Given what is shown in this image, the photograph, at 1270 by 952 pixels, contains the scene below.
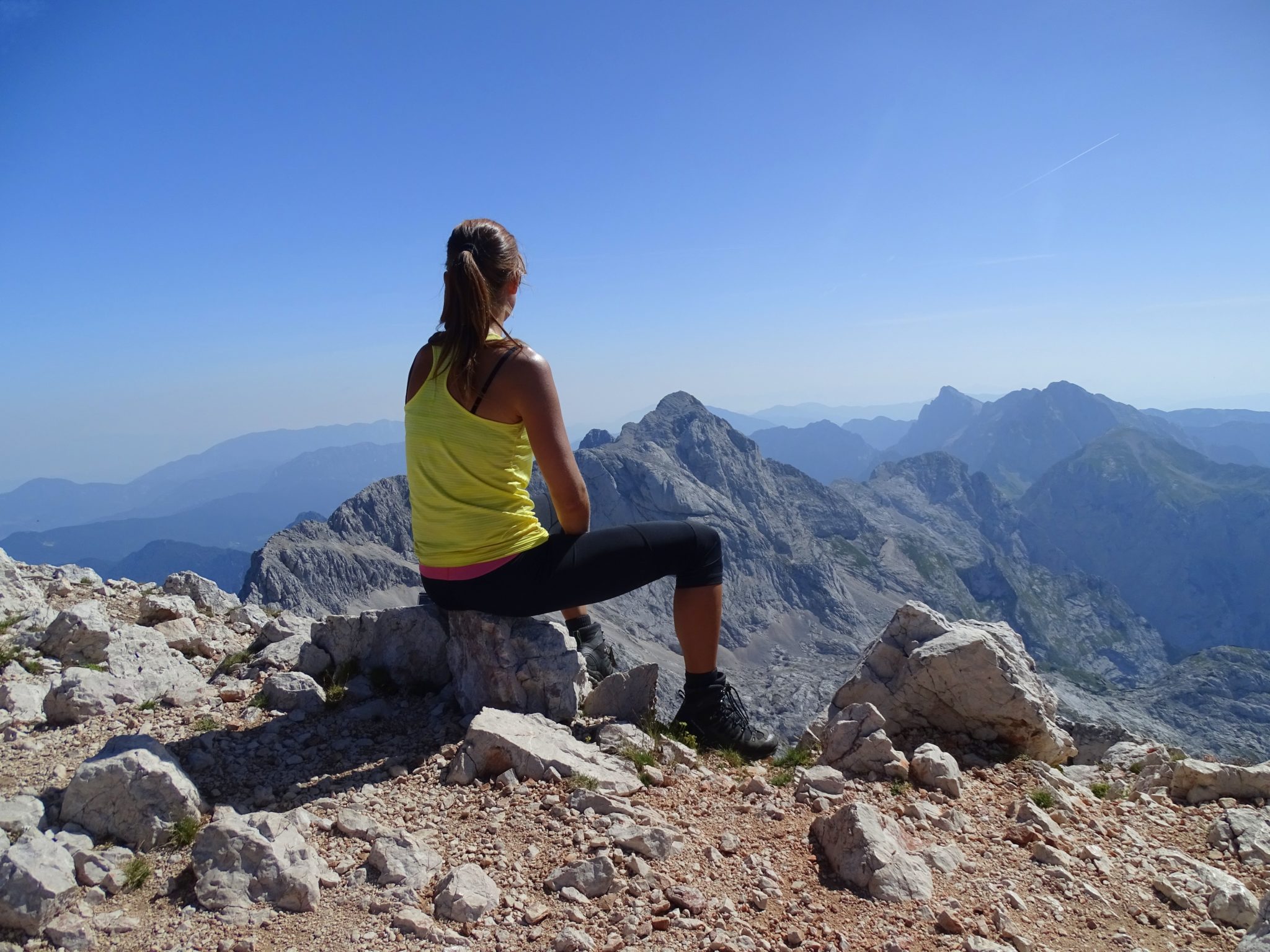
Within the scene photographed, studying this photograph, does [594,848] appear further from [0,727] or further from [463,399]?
[0,727]

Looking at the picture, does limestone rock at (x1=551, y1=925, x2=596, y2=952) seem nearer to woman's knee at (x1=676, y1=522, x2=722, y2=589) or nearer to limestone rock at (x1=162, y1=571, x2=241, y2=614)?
woman's knee at (x1=676, y1=522, x2=722, y2=589)

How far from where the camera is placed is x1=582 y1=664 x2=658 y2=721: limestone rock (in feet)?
24.4

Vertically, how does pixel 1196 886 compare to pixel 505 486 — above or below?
below

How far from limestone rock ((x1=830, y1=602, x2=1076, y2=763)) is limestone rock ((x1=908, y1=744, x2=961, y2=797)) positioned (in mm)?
1431

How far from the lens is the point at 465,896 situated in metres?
4.35

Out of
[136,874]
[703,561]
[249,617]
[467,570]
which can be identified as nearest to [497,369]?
[467,570]

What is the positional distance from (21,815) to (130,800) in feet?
2.31

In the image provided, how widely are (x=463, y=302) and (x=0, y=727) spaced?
597 cm

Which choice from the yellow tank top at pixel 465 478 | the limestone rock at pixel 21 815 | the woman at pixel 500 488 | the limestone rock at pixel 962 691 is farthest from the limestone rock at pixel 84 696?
the limestone rock at pixel 962 691

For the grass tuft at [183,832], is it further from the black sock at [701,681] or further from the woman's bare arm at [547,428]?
the black sock at [701,681]

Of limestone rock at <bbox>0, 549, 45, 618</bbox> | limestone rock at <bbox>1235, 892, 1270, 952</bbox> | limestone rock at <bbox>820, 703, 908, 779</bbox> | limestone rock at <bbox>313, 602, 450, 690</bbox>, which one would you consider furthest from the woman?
limestone rock at <bbox>0, 549, 45, 618</bbox>

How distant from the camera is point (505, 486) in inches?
242

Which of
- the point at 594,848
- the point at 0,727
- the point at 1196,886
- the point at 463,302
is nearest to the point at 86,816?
the point at 0,727

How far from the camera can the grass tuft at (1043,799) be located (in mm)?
6184
